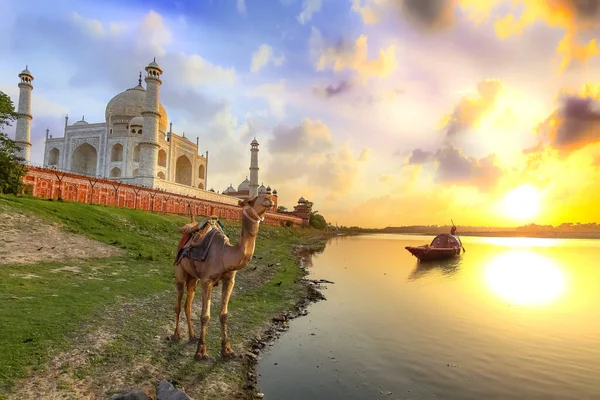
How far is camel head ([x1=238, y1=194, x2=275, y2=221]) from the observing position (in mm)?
6829

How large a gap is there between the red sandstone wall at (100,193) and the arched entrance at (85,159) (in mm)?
24238

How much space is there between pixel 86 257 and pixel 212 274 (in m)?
10.8

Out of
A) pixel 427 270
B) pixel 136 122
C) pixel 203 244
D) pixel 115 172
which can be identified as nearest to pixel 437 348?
pixel 203 244

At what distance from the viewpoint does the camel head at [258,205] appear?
6.83m

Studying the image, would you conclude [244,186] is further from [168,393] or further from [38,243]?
[168,393]

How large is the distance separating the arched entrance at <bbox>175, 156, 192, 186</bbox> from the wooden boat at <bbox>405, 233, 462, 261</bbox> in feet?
136

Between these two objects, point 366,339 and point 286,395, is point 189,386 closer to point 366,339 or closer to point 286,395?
point 286,395

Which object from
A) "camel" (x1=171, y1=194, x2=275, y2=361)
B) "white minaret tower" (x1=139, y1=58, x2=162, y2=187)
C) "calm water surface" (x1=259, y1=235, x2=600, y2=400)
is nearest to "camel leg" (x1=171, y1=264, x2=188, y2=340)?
"camel" (x1=171, y1=194, x2=275, y2=361)

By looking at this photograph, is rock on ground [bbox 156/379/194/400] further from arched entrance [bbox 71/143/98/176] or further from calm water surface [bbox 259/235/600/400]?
arched entrance [bbox 71/143/98/176]

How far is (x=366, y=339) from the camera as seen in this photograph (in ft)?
35.1

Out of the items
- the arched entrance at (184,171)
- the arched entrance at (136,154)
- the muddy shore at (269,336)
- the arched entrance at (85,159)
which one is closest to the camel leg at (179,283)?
the muddy shore at (269,336)

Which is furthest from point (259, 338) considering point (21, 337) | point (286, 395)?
point (21, 337)

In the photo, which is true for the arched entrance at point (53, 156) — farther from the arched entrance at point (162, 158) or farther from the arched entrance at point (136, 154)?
the arched entrance at point (162, 158)

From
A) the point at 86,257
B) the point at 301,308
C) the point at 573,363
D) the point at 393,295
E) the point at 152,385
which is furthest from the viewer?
the point at 393,295
